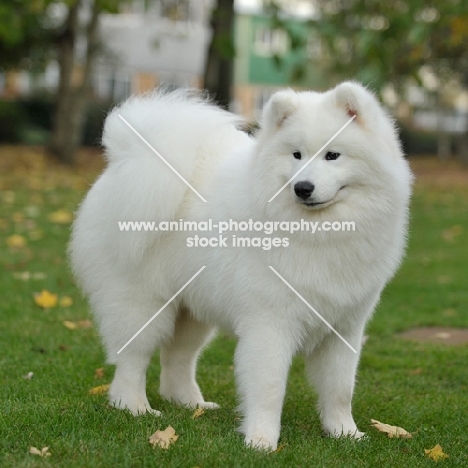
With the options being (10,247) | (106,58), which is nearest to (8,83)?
(106,58)

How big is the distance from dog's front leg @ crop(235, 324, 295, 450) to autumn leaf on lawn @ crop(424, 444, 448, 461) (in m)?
0.71

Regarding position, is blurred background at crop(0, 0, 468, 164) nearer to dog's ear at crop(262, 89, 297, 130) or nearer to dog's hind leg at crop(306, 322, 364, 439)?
dog's ear at crop(262, 89, 297, 130)

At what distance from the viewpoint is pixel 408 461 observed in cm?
370

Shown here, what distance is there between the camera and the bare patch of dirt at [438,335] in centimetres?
643

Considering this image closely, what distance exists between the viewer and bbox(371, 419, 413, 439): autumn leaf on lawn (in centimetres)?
414

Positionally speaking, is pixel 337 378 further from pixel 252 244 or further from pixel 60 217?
pixel 60 217

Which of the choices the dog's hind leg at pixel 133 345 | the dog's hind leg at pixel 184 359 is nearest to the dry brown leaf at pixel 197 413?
the dog's hind leg at pixel 133 345

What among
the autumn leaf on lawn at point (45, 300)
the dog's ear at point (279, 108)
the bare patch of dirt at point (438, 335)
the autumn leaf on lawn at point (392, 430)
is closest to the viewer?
the dog's ear at point (279, 108)

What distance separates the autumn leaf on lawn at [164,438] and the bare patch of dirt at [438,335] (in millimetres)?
3127

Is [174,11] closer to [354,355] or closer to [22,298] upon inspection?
[22,298]

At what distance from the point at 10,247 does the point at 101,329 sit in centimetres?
547

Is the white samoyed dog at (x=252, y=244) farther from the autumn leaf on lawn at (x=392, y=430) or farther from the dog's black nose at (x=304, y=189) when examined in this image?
the autumn leaf on lawn at (x=392, y=430)

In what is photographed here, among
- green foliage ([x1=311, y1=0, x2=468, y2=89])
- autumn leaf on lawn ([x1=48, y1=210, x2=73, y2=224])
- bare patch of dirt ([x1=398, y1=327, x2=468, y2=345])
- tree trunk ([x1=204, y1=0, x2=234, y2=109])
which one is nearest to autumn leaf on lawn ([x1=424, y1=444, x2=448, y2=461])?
bare patch of dirt ([x1=398, y1=327, x2=468, y2=345])

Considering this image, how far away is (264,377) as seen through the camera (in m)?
3.87
